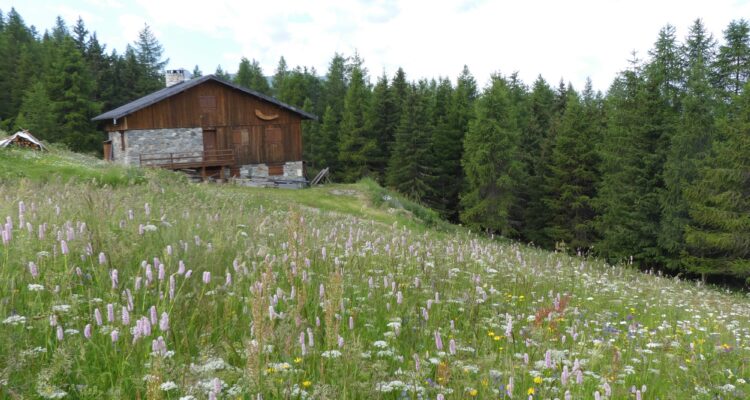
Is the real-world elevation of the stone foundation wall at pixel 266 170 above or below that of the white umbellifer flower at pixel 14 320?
above

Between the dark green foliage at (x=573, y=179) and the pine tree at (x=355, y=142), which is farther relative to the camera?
the pine tree at (x=355, y=142)

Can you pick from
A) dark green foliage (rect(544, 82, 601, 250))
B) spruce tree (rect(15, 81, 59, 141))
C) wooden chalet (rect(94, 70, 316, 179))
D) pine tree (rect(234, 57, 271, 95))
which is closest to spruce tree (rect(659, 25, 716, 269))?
dark green foliage (rect(544, 82, 601, 250))

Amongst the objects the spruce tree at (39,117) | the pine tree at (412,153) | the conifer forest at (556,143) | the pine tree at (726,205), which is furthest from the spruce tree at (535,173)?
the spruce tree at (39,117)

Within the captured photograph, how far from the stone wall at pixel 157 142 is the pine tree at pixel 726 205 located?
110ft

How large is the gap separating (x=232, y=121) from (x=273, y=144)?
361cm

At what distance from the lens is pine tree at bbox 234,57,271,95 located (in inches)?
3184

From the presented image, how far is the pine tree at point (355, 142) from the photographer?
56.6m

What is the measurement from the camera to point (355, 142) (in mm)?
56844

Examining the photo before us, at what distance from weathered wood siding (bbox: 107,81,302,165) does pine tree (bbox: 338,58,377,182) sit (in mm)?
15994

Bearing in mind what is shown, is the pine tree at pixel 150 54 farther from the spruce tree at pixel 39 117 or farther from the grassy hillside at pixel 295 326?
the grassy hillside at pixel 295 326

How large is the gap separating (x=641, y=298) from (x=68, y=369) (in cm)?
823

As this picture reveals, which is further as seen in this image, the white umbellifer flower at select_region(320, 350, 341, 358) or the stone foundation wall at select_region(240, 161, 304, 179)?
the stone foundation wall at select_region(240, 161, 304, 179)

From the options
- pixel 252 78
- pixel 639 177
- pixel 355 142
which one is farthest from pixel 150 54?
pixel 639 177

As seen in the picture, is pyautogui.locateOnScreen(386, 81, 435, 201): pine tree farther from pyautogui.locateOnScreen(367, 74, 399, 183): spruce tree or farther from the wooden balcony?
the wooden balcony
